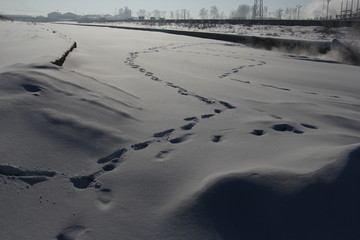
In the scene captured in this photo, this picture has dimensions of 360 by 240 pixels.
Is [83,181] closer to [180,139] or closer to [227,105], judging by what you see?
[180,139]

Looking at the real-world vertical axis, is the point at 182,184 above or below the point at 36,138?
below

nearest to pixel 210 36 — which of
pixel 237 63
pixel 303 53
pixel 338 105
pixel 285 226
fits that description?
pixel 303 53

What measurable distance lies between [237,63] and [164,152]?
5.48 m

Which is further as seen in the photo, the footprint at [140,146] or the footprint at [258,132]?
the footprint at [258,132]

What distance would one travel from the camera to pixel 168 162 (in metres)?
2.37

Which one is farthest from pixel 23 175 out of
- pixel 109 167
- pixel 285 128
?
pixel 285 128

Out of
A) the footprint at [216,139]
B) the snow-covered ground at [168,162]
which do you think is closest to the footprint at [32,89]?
the snow-covered ground at [168,162]

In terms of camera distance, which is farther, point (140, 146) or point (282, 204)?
point (140, 146)

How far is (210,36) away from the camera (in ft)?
58.9

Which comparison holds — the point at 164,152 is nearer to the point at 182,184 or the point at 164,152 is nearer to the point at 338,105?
the point at 182,184

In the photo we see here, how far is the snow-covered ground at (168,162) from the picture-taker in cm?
171

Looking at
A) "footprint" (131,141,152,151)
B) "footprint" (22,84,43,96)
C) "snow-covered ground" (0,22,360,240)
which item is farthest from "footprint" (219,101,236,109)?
"footprint" (22,84,43,96)

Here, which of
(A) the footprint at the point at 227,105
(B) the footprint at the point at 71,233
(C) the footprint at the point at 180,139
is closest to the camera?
(B) the footprint at the point at 71,233

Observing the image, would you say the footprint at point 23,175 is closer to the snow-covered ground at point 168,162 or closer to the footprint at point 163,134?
the snow-covered ground at point 168,162
